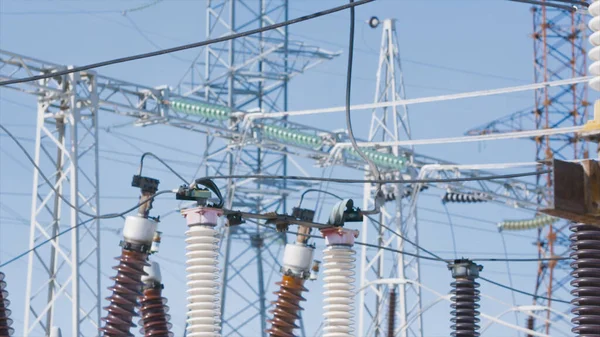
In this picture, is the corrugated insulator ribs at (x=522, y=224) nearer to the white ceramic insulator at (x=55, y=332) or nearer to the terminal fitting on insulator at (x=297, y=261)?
the white ceramic insulator at (x=55, y=332)

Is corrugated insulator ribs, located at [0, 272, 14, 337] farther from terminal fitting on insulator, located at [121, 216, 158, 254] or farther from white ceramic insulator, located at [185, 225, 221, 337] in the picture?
white ceramic insulator, located at [185, 225, 221, 337]

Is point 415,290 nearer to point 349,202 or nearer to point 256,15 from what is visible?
point 256,15

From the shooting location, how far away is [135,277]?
989 centimetres

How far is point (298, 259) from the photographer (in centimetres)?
1047

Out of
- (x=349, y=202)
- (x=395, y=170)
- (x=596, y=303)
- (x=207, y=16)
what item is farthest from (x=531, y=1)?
(x=207, y=16)

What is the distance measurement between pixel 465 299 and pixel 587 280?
2.65 m

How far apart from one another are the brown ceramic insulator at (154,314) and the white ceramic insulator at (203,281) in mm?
619

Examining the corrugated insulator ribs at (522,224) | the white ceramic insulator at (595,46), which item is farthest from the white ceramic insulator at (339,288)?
the corrugated insulator ribs at (522,224)

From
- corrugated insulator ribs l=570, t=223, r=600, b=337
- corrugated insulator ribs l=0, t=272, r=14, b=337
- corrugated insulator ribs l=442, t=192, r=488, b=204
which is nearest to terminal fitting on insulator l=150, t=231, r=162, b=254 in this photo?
corrugated insulator ribs l=0, t=272, r=14, b=337

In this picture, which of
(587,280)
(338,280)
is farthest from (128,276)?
(587,280)

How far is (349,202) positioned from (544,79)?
2761 centimetres

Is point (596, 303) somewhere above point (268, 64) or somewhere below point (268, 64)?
below

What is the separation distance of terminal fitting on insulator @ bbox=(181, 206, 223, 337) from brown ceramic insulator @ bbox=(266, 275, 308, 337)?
0.49m

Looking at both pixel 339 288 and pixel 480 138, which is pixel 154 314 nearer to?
pixel 339 288
